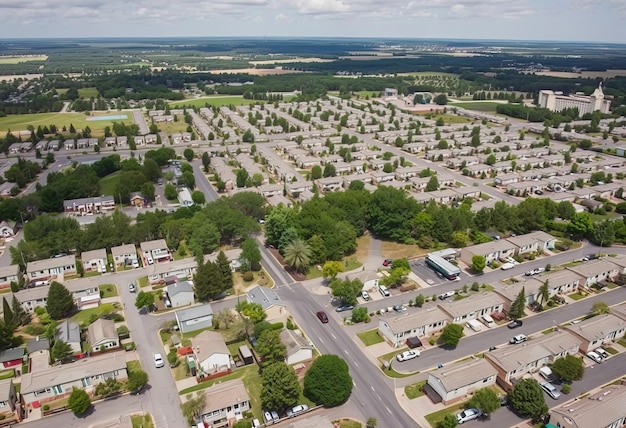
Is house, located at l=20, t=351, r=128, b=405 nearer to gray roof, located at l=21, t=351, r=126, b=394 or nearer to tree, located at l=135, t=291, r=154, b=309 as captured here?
gray roof, located at l=21, t=351, r=126, b=394

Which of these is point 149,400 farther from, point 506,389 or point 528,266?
point 528,266

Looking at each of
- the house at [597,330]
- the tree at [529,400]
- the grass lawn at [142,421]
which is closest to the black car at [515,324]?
the house at [597,330]

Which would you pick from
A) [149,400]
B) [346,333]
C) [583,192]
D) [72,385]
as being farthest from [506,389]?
[583,192]

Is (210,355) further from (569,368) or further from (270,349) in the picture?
(569,368)

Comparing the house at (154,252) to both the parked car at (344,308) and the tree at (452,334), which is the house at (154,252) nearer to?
the parked car at (344,308)

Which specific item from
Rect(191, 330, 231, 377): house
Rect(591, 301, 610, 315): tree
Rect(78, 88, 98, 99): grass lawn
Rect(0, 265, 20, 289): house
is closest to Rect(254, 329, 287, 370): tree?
Rect(191, 330, 231, 377): house

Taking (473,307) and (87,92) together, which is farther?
(87,92)

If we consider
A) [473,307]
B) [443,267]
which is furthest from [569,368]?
[443,267]
